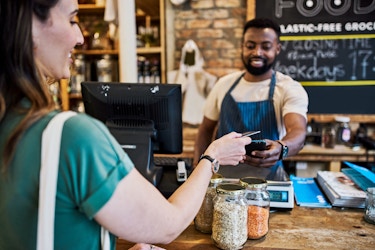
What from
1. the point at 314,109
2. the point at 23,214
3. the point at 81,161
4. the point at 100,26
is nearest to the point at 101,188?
the point at 81,161

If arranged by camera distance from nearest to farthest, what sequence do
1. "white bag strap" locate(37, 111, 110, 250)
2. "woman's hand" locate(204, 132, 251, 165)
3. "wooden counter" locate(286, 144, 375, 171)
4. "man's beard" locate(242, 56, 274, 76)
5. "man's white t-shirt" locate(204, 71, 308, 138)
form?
"white bag strap" locate(37, 111, 110, 250) → "woman's hand" locate(204, 132, 251, 165) → "man's white t-shirt" locate(204, 71, 308, 138) → "man's beard" locate(242, 56, 274, 76) → "wooden counter" locate(286, 144, 375, 171)

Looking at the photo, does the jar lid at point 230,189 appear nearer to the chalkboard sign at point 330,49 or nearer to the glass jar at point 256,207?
the glass jar at point 256,207

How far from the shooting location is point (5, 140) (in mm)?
700

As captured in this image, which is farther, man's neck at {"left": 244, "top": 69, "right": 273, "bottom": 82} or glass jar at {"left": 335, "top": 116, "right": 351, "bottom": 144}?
glass jar at {"left": 335, "top": 116, "right": 351, "bottom": 144}

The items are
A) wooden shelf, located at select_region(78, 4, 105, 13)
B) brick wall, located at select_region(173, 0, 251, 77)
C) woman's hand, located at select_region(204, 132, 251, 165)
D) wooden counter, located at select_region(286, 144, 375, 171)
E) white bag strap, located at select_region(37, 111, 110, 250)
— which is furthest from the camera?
wooden shelf, located at select_region(78, 4, 105, 13)

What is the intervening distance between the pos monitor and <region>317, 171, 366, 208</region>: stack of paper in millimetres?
706

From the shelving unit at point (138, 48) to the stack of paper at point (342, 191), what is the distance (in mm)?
2057

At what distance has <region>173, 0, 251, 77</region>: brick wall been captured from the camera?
10.5 ft

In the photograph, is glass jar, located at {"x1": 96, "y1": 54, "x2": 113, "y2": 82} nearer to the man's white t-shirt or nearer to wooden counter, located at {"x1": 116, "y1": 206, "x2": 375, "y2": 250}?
the man's white t-shirt

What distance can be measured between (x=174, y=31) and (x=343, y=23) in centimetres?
148

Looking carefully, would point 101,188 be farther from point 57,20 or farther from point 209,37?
point 209,37

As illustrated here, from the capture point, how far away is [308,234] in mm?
1198

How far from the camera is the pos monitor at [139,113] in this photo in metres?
1.38

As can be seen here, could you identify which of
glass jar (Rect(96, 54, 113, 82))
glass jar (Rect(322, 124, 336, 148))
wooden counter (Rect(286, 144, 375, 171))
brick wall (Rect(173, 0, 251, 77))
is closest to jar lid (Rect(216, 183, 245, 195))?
wooden counter (Rect(286, 144, 375, 171))
